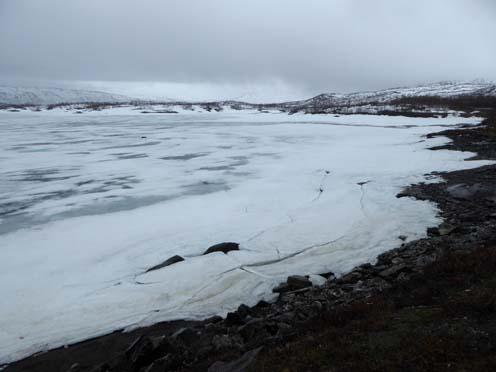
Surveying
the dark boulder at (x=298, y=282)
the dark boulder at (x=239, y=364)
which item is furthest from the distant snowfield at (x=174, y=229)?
the dark boulder at (x=239, y=364)

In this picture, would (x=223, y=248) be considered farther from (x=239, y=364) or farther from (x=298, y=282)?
(x=239, y=364)

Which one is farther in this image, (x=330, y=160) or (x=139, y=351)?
(x=330, y=160)

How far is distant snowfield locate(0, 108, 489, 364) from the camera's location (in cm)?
624

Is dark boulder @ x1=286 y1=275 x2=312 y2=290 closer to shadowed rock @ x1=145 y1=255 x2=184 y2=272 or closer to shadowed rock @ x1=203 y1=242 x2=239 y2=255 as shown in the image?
shadowed rock @ x1=203 y1=242 x2=239 y2=255

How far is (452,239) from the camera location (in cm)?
768

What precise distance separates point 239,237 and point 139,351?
4447 mm

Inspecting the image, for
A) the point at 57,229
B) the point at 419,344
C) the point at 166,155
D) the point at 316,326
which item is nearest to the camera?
the point at 419,344

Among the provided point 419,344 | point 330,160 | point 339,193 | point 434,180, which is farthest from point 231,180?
point 419,344

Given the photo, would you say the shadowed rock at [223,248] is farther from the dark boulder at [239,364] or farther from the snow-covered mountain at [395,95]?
the snow-covered mountain at [395,95]

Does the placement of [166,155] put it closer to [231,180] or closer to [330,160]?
[231,180]

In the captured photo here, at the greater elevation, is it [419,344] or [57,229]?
[419,344]

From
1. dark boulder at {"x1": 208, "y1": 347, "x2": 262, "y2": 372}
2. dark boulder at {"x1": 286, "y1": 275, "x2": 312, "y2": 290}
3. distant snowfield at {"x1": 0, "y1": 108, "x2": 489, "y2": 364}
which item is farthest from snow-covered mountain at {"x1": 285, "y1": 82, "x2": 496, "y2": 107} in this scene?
dark boulder at {"x1": 208, "y1": 347, "x2": 262, "y2": 372}

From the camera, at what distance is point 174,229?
9516 mm

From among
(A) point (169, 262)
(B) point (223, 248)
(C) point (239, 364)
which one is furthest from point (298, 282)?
(C) point (239, 364)
